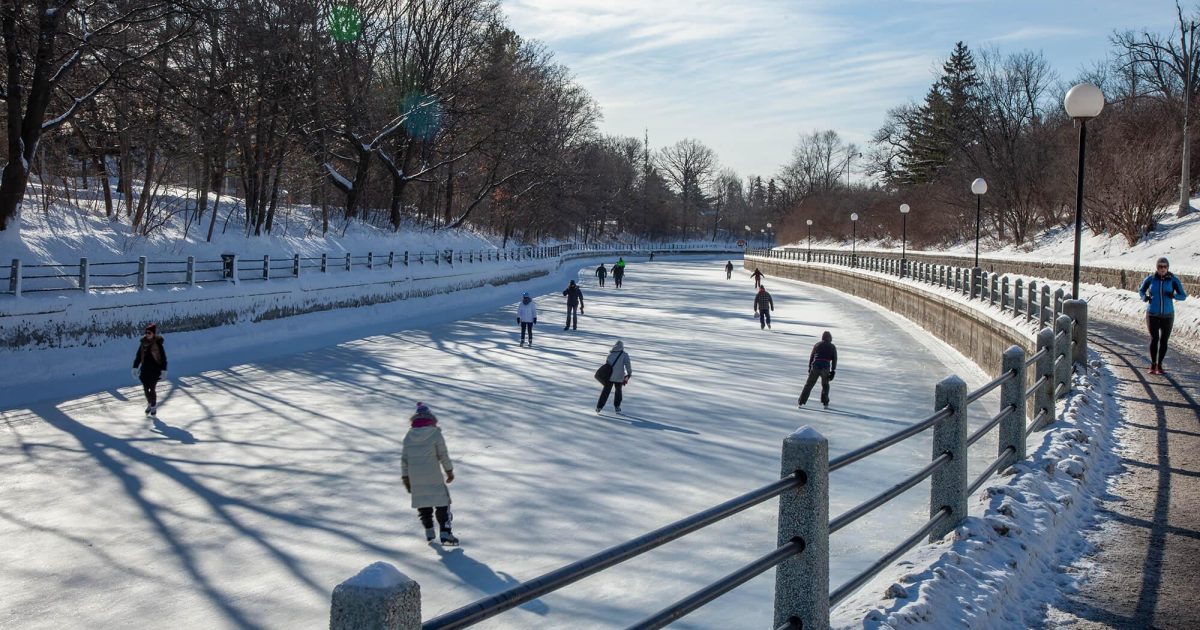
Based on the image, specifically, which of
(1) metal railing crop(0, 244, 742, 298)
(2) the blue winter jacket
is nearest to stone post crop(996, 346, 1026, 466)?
(2) the blue winter jacket

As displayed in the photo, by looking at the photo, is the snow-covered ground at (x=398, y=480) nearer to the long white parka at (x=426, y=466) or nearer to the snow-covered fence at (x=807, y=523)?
the long white parka at (x=426, y=466)

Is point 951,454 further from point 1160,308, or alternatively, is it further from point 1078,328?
point 1160,308

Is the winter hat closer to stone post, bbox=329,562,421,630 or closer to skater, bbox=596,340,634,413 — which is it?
stone post, bbox=329,562,421,630

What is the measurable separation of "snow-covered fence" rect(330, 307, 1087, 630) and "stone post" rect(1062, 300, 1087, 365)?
5236 mm

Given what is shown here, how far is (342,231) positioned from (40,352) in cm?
2339

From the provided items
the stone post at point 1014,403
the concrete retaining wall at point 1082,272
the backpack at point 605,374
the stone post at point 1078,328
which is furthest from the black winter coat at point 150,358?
the concrete retaining wall at point 1082,272

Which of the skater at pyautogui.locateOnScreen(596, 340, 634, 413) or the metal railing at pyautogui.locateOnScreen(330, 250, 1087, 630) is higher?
the metal railing at pyautogui.locateOnScreen(330, 250, 1087, 630)

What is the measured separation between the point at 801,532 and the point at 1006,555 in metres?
2.14

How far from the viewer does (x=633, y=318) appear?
3231cm

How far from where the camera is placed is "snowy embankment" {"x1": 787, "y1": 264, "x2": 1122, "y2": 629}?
4336mm

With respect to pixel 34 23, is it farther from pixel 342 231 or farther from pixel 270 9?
pixel 342 231

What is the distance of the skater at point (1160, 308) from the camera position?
1206 centimetres

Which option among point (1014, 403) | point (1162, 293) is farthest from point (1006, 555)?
point (1162, 293)

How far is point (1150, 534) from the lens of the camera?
576 centimetres
